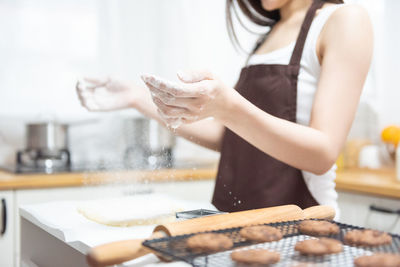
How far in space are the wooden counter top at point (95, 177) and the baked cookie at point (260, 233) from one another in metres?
1.30

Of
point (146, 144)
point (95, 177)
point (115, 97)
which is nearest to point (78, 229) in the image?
point (115, 97)

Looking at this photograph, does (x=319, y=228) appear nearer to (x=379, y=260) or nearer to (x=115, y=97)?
(x=379, y=260)

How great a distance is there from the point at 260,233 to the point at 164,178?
1428mm

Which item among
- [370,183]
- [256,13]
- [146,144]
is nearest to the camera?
[256,13]

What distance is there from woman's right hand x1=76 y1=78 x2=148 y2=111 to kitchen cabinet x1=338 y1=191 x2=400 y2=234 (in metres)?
1.02

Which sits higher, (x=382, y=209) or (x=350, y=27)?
(x=350, y=27)

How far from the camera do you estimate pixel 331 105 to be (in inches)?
39.7

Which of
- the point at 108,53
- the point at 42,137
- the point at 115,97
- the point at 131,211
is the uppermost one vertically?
the point at 108,53

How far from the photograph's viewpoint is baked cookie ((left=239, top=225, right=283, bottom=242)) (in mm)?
604

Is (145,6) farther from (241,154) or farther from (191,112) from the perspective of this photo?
(191,112)

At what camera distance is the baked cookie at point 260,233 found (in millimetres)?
604

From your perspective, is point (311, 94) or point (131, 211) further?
point (311, 94)

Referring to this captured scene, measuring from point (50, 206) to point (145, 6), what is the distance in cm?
168

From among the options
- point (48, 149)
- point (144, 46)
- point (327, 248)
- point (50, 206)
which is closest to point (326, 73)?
point (327, 248)
